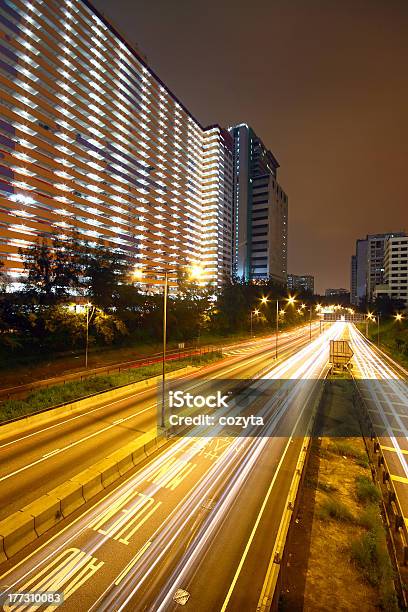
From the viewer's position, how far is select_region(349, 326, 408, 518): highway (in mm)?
15352

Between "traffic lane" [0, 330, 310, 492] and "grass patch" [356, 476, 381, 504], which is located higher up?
"traffic lane" [0, 330, 310, 492]

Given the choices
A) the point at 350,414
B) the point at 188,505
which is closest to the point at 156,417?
the point at 188,505

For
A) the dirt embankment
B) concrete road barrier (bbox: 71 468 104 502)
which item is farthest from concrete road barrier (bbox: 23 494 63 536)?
the dirt embankment

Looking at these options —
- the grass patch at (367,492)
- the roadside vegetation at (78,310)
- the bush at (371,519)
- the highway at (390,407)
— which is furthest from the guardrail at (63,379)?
the highway at (390,407)

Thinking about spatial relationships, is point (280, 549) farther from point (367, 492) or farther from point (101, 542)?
point (367, 492)

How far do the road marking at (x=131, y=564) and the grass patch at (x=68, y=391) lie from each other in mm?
13208

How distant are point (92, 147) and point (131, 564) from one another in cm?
11191

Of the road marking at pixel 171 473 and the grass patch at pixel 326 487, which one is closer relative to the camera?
the road marking at pixel 171 473

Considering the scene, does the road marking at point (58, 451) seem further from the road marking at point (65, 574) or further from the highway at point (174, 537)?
the road marking at point (65, 574)

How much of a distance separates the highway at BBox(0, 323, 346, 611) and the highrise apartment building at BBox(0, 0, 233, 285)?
5601cm

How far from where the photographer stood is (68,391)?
2467 cm

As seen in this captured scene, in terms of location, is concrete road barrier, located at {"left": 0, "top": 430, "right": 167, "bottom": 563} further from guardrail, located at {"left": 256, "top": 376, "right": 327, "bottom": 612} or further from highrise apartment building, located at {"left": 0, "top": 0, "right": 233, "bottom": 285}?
highrise apartment building, located at {"left": 0, "top": 0, "right": 233, "bottom": 285}

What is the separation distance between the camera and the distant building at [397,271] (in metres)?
159

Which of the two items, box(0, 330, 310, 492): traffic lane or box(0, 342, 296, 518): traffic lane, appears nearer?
box(0, 342, 296, 518): traffic lane
